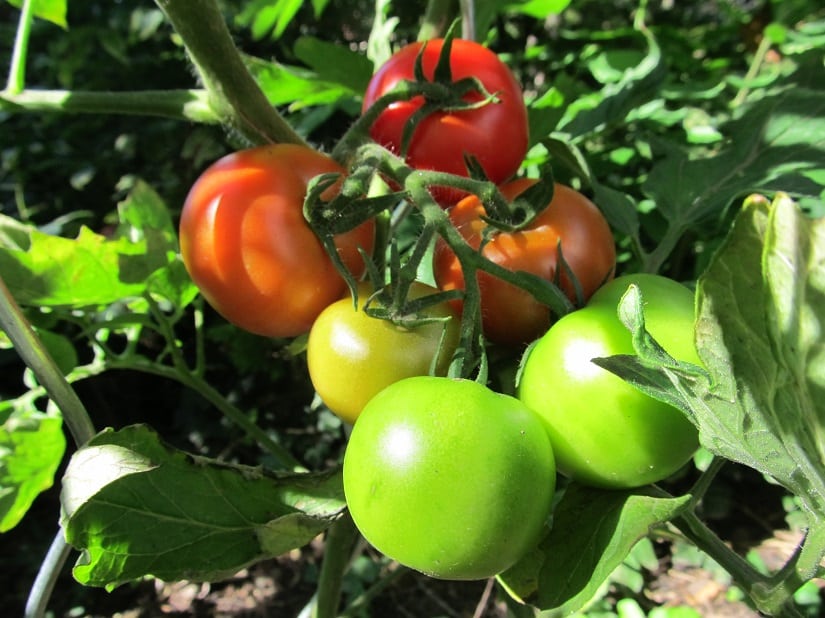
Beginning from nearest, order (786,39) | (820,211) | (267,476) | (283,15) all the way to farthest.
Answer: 1. (267,476)
2. (820,211)
3. (283,15)
4. (786,39)

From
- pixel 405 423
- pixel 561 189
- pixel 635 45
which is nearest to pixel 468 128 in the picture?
pixel 561 189

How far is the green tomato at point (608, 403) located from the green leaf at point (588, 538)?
0.6 inches

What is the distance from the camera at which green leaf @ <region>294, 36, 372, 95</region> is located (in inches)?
28.8

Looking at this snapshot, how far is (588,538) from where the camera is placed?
0.36 metres

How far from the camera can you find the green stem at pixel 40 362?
0.38m

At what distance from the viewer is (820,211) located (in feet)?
2.36

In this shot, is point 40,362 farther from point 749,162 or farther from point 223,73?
point 749,162

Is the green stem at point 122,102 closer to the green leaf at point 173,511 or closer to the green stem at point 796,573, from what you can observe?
the green leaf at point 173,511

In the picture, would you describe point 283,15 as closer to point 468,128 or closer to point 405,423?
point 468,128

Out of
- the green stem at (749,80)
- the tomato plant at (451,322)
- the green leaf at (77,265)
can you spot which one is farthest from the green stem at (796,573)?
the green stem at (749,80)

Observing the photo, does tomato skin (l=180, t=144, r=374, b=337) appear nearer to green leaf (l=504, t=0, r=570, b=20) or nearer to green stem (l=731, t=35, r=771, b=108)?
green leaf (l=504, t=0, r=570, b=20)

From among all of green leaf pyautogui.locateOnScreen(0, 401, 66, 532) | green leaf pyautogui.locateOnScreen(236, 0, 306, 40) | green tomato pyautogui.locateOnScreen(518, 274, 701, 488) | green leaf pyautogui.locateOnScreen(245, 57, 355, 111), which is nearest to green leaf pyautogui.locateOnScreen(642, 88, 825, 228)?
green tomato pyautogui.locateOnScreen(518, 274, 701, 488)

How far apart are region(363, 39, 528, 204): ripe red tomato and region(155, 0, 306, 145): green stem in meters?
0.09

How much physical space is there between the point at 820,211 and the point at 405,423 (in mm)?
597
